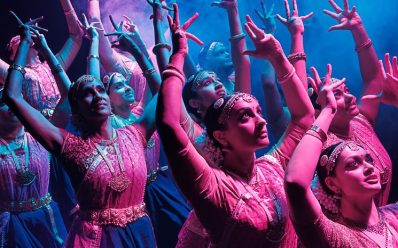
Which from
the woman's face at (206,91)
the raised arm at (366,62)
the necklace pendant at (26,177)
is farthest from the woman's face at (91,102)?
the raised arm at (366,62)

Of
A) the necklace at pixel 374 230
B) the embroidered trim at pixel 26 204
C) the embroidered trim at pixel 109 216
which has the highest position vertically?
the necklace at pixel 374 230

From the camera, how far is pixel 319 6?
5570 millimetres

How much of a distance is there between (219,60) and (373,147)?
1.76 meters

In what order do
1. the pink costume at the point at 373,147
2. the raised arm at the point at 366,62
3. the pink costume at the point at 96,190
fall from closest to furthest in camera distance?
1. the pink costume at the point at 96,190
2. the pink costume at the point at 373,147
3. the raised arm at the point at 366,62

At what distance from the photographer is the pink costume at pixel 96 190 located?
9.82ft

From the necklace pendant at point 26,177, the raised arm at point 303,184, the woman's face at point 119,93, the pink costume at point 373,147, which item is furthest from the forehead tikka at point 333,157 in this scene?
the necklace pendant at point 26,177

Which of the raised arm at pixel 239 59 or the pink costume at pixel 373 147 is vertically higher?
the raised arm at pixel 239 59

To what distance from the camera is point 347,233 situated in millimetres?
2295

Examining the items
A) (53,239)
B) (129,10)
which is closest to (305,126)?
(53,239)

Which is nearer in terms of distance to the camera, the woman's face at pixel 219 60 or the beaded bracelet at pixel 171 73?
the beaded bracelet at pixel 171 73

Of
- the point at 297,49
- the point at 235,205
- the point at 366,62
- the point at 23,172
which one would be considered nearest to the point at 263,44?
the point at 297,49

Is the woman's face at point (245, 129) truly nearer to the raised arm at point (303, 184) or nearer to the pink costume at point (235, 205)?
the pink costume at point (235, 205)

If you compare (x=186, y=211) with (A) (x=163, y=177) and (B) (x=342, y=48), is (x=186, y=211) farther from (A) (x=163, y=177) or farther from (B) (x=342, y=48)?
(B) (x=342, y=48)

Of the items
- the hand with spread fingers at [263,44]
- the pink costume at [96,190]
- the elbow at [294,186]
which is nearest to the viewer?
the elbow at [294,186]
